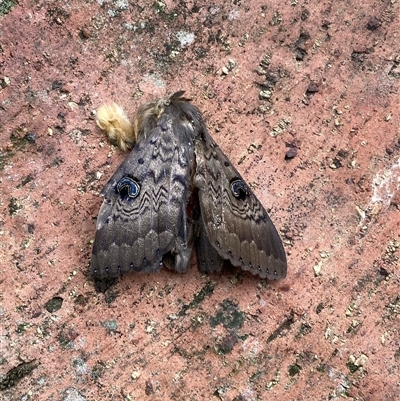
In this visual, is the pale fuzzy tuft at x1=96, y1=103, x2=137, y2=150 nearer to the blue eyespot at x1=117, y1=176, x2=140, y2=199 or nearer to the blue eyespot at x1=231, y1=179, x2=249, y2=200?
the blue eyespot at x1=117, y1=176, x2=140, y2=199

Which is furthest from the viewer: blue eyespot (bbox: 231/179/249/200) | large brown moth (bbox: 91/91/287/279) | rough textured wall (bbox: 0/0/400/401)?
blue eyespot (bbox: 231/179/249/200)

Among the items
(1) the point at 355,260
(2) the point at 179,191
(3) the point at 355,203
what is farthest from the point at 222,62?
(1) the point at 355,260

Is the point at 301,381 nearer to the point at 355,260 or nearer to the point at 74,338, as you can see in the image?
the point at 355,260

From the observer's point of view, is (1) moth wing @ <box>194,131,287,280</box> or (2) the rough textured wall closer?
(2) the rough textured wall

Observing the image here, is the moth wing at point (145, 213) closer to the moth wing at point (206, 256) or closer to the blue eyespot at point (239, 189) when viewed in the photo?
the moth wing at point (206, 256)

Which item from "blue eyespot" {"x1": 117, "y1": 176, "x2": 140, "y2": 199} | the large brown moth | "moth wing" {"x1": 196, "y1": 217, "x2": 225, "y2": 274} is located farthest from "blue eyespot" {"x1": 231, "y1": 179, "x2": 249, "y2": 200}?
"blue eyespot" {"x1": 117, "y1": 176, "x2": 140, "y2": 199}

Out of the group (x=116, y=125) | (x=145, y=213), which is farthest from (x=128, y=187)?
(x=116, y=125)
